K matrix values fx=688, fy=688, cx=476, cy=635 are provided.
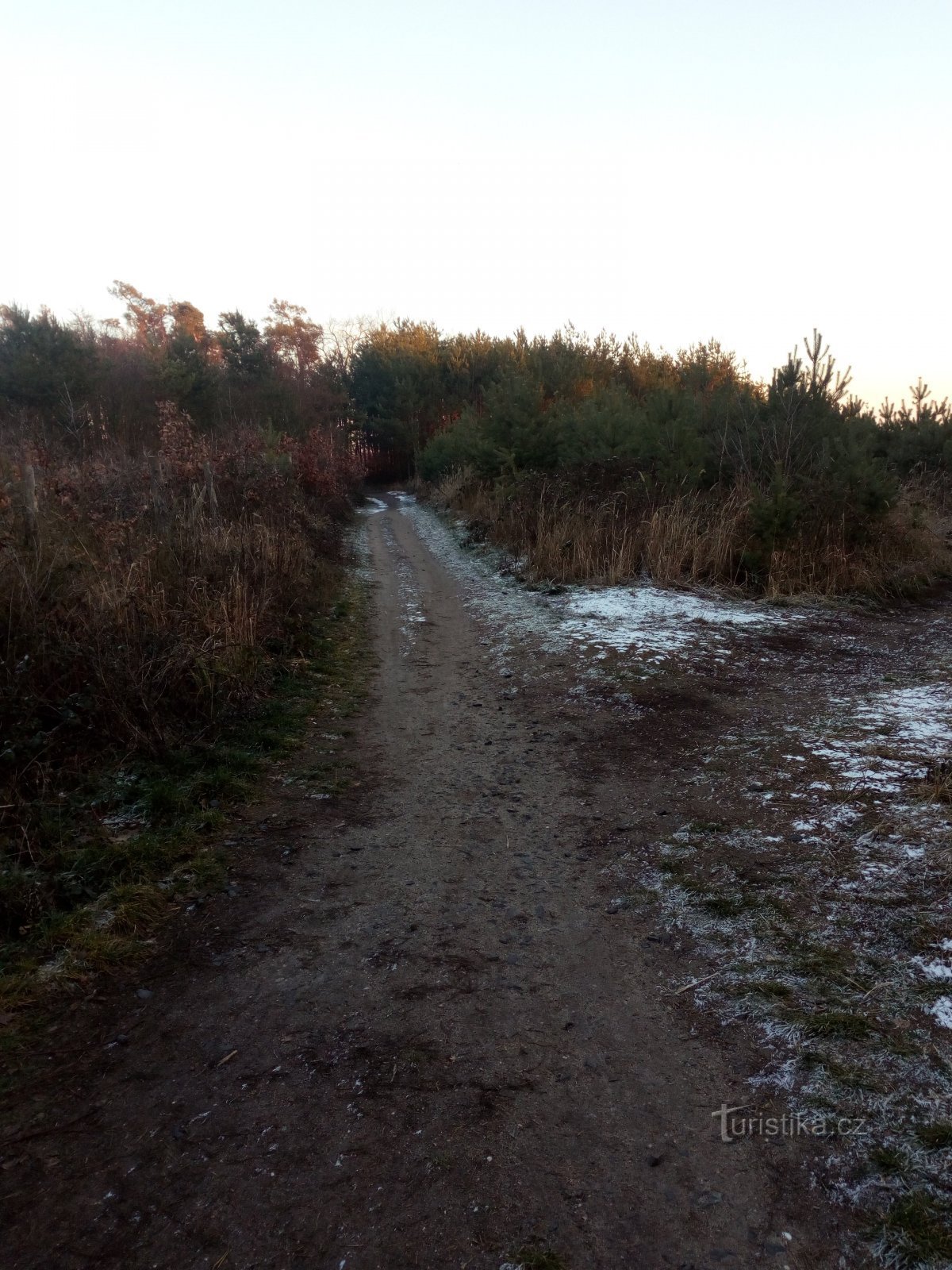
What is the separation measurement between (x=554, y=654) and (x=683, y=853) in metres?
4.01

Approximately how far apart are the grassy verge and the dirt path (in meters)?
0.26

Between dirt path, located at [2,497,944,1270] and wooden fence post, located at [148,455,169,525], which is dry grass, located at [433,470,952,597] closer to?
wooden fence post, located at [148,455,169,525]

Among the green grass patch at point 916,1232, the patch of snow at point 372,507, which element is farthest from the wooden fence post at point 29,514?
the patch of snow at point 372,507

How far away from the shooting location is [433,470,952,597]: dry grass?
1019cm

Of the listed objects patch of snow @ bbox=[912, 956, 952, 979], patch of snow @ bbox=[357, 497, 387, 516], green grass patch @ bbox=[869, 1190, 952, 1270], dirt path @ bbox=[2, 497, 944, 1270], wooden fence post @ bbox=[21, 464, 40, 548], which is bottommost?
dirt path @ bbox=[2, 497, 944, 1270]

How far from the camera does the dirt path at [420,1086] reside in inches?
72.7

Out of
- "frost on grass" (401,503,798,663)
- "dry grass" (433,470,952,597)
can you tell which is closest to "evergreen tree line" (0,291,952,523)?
"dry grass" (433,470,952,597)

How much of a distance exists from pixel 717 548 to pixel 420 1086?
9.37 m

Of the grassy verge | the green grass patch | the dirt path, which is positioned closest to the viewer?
the green grass patch

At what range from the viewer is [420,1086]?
2338 mm

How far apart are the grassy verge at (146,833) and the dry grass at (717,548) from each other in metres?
6.04

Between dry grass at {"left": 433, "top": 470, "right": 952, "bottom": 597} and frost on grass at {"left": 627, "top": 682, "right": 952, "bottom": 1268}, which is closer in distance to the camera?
frost on grass at {"left": 627, "top": 682, "right": 952, "bottom": 1268}

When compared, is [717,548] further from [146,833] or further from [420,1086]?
[420,1086]

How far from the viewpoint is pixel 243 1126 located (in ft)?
7.16
